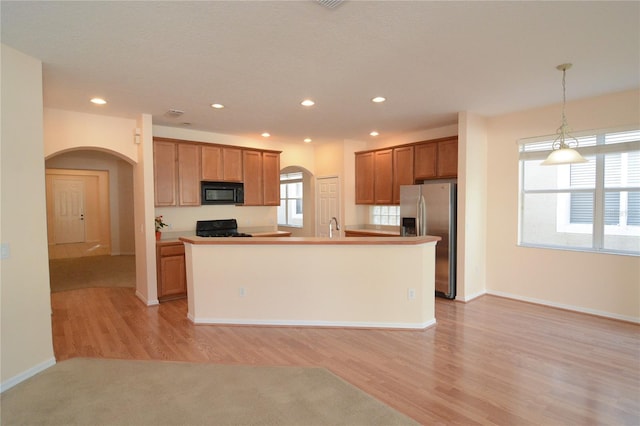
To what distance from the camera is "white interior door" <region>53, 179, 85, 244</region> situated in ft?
28.9

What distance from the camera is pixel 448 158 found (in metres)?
5.43

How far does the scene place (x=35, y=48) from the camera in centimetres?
279

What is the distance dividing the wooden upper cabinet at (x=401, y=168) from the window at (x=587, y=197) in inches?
67.1

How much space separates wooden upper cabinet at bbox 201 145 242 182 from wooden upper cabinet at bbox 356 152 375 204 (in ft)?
7.96

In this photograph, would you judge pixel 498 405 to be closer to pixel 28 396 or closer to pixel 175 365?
pixel 175 365

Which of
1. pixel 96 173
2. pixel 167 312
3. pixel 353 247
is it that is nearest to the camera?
pixel 353 247

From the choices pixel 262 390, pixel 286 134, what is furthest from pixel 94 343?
pixel 286 134

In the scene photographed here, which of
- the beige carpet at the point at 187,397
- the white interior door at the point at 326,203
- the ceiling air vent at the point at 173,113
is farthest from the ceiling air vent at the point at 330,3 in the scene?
the white interior door at the point at 326,203

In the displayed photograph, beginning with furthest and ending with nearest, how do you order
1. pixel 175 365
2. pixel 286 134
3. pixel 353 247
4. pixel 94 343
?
pixel 286 134 → pixel 353 247 → pixel 94 343 → pixel 175 365

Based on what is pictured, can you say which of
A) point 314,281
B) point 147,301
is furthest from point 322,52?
point 147,301

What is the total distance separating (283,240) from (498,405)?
254 centimetres

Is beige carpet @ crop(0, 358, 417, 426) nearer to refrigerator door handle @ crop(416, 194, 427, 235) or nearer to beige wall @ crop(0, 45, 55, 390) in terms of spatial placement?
beige wall @ crop(0, 45, 55, 390)

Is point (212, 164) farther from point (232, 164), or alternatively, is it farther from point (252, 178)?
point (252, 178)

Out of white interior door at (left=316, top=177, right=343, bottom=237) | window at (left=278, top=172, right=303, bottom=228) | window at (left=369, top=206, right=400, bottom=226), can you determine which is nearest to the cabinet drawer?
white interior door at (left=316, top=177, right=343, bottom=237)
